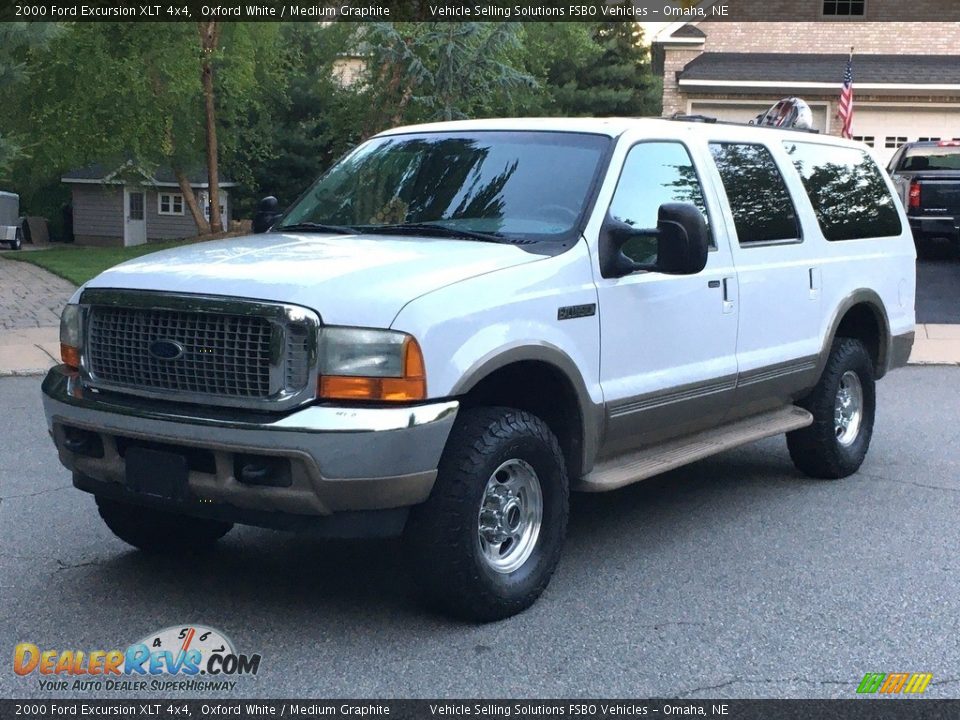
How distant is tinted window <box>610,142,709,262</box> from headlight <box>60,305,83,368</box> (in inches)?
91.7

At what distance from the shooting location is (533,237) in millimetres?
5473

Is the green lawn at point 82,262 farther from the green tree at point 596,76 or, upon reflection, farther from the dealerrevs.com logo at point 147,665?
the dealerrevs.com logo at point 147,665

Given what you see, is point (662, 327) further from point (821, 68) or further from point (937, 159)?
point (821, 68)

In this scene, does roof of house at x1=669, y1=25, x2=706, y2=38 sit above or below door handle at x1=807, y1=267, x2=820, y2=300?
above

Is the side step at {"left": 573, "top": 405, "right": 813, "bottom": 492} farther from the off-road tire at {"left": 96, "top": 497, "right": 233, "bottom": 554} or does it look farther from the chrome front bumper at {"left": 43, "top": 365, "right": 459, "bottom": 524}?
the off-road tire at {"left": 96, "top": 497, "right": 233, "bottom": 554}

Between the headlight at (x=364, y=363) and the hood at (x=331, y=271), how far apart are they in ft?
0.16

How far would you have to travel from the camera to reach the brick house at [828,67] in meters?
28.7

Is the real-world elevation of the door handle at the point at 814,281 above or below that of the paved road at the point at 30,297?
above

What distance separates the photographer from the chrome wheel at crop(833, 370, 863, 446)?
7.70 m

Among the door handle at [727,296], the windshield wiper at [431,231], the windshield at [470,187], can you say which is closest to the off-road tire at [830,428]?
the door handle at [727,296]

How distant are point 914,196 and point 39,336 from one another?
14493 mm

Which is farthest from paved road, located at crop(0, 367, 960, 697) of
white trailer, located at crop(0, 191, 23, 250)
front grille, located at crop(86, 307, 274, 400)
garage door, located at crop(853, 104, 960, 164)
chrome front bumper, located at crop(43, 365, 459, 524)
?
white trailer, located at crop(0, 191, 23, 250)

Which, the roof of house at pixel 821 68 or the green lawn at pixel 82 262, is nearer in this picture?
the green lawn at pixel 82 262

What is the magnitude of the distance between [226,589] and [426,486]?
1.25m
